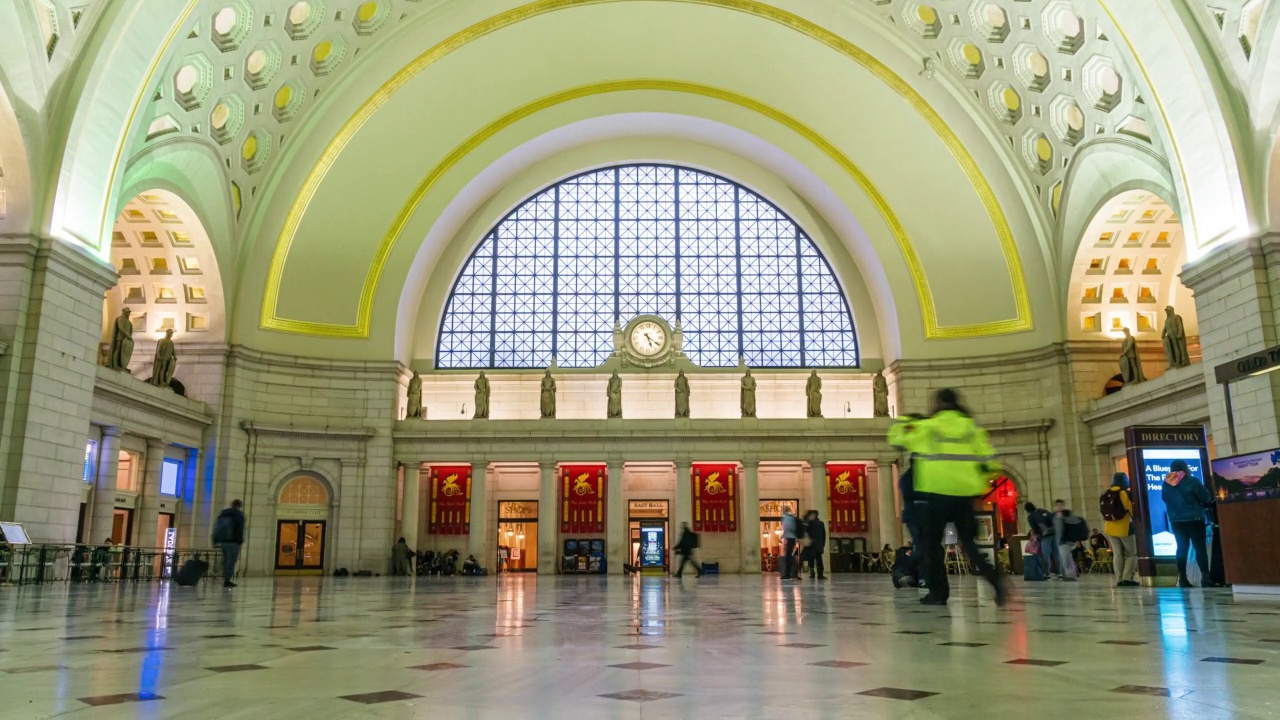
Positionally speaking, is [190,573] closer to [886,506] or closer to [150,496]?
[150,496]

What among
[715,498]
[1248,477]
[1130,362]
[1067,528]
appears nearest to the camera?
[1248,477]

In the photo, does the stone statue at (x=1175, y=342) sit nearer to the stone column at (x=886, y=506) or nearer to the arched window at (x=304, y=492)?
the stone column at (x=886, y=506)

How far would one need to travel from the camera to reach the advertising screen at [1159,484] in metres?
14.8


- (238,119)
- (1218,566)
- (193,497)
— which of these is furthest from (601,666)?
(193,497)

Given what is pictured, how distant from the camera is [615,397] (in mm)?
32656

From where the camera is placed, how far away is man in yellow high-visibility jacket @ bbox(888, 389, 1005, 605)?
7.64m

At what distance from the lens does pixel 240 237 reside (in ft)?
93.0

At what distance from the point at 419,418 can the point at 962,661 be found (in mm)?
29823

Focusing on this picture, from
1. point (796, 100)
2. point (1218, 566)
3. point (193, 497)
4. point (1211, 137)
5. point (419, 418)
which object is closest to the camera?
point (1218, 566)

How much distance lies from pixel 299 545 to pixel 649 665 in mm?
28332

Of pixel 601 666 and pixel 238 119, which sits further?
pixel 238 119

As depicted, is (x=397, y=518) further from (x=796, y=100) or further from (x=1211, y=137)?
(x=1211, y=137)

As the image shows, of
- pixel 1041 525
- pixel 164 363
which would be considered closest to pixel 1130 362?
pixel 1041 525

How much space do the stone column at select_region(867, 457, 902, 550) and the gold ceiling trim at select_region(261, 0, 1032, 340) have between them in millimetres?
4706
